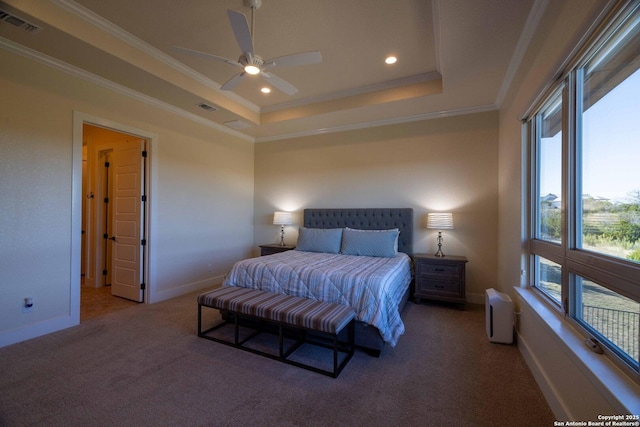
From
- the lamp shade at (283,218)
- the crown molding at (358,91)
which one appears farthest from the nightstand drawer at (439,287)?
the crown molding at (358,91)

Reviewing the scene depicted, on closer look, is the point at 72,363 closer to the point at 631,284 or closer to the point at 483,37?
the point at 631,284

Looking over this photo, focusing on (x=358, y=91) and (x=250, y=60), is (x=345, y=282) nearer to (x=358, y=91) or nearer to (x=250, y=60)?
(x=250, y=60)

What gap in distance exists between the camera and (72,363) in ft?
7.40

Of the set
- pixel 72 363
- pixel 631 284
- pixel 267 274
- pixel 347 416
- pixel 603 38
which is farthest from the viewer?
pixel 267 274

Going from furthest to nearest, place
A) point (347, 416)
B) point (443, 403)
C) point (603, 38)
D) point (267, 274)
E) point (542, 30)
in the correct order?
1. point (267, 274)
2. point (542, 30)
3. point (443, 403)
4. point (347, 416)
5. point (603, 38)

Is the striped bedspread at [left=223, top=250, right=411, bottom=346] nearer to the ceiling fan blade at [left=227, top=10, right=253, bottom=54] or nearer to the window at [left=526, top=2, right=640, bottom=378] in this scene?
the window at [left=526, top=2, right=640, bottom=378]

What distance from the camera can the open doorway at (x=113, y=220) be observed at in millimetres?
3824

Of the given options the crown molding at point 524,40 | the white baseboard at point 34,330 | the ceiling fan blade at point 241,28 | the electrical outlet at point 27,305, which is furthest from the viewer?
the electrical outlet at point 27,305

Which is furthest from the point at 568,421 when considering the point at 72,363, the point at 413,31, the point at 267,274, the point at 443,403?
the point at 72,363

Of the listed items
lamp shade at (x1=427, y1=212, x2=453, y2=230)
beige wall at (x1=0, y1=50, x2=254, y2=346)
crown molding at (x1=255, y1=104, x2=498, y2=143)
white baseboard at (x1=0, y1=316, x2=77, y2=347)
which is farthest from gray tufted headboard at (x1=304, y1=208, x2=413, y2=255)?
white baseboard at (x1=0, y1=316, x2=77, y2=347)

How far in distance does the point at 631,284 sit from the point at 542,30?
6.67 feet

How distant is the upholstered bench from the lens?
7.06 ft

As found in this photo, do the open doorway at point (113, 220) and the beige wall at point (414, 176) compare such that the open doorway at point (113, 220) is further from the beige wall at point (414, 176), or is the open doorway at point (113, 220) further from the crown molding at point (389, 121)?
the crown molding at point (389, 121)

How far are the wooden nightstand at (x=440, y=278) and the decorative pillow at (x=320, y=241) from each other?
3.98 feet
